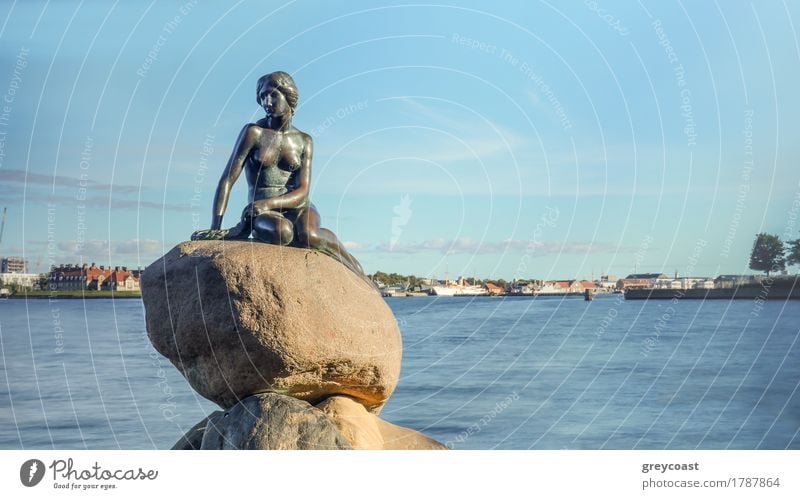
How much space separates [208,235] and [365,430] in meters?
2.56

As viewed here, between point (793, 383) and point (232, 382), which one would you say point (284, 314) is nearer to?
point (232, 382)

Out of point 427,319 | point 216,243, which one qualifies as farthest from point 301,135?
point 427,319

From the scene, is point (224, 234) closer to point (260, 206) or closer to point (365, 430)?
point (260, 206)

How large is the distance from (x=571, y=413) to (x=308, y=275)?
45.6 feet

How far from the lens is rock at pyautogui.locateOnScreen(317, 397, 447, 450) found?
33.9 feet

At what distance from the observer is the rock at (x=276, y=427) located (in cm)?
966

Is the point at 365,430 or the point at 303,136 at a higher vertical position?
the point at 303,136

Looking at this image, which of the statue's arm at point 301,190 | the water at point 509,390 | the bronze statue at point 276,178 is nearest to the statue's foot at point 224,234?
the bronze statue at point 276,178

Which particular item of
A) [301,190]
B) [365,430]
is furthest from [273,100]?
[365,430]

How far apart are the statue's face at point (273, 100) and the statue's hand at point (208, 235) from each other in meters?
1.39

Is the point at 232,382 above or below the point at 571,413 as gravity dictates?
above

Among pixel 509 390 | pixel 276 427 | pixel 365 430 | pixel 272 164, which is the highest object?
pixel 272 164

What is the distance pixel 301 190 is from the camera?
35.1 ft

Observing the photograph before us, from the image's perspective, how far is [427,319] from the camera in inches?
Result: 1898
